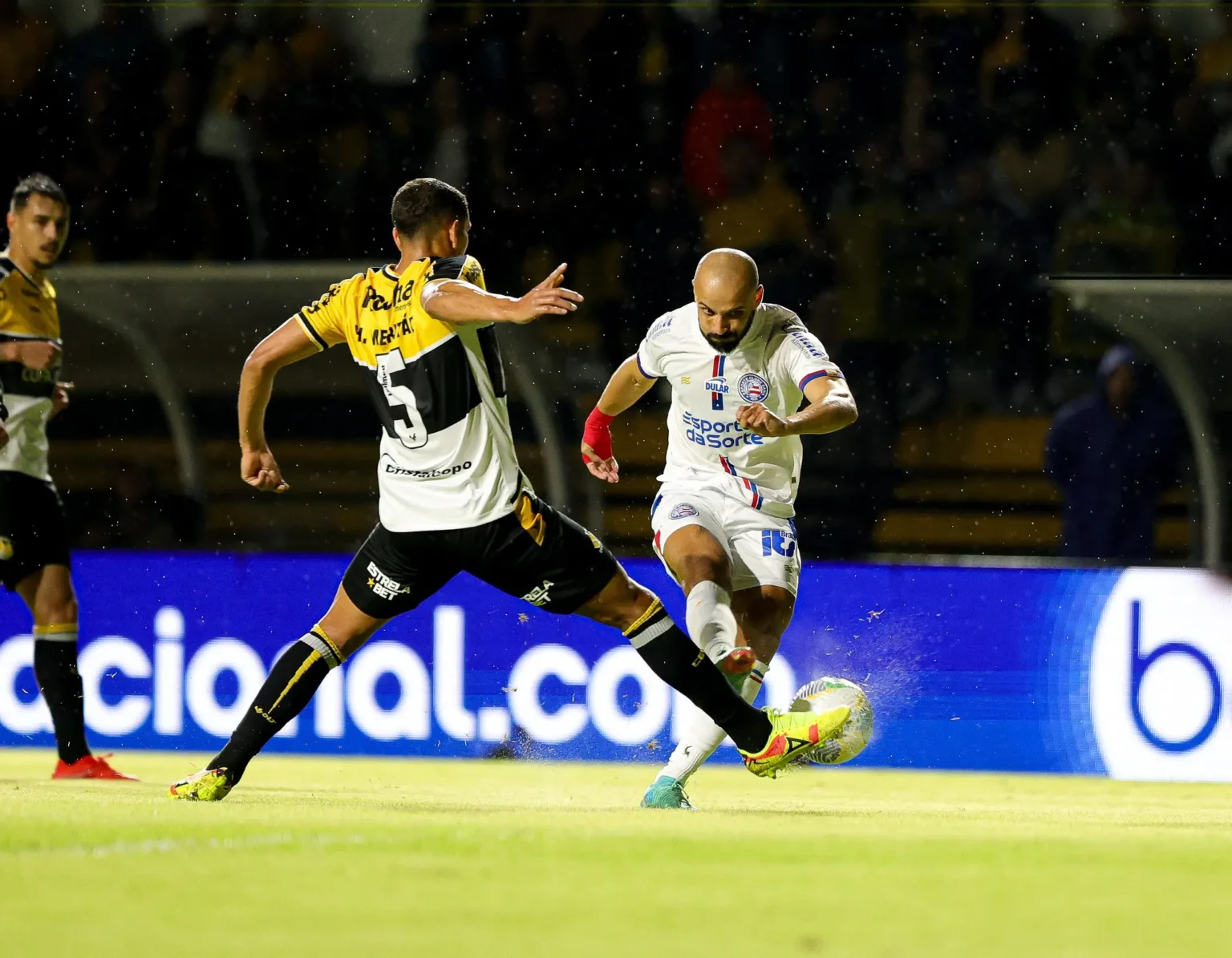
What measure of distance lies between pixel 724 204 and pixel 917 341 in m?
Answer: 1.40

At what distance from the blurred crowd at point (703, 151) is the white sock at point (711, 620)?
4.44 m

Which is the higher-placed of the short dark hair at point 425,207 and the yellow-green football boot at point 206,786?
the short dark hair at point 425,207

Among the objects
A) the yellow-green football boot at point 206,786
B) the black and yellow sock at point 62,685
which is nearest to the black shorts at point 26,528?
the black and yellow sock at point 62,685

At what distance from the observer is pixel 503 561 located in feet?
18.1

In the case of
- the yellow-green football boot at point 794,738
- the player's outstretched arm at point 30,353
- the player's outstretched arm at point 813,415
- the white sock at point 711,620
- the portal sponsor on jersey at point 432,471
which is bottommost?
the yellow-green football boot at point 794,738

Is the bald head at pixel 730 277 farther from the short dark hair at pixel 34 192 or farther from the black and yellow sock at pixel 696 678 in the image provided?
the short dark hair at pixel 34 192

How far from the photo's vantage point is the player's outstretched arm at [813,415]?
544 cm

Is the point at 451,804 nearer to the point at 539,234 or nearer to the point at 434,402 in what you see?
the point at 434,402

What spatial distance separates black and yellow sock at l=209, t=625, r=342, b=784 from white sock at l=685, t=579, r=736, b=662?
1060mm

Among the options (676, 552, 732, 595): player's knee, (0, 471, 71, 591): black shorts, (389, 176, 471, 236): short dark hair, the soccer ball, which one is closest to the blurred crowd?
(0, 471, 71, 591): black shorts

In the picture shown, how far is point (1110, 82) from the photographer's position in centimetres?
1111

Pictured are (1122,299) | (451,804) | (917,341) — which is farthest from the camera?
(917,341)

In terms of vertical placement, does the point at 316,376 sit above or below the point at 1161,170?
below

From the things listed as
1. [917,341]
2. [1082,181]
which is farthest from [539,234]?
[1082,181]
